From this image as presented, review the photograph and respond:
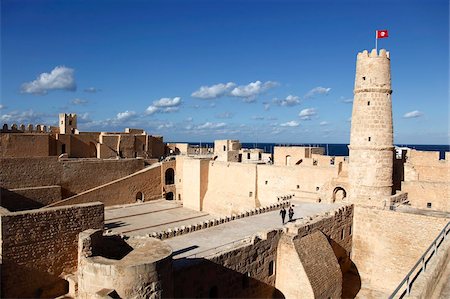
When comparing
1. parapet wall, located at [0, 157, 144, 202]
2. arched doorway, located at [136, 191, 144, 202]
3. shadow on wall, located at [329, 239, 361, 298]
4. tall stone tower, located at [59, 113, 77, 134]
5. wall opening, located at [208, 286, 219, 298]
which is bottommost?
shadow on wall, located at [329, 239, 361, 298]

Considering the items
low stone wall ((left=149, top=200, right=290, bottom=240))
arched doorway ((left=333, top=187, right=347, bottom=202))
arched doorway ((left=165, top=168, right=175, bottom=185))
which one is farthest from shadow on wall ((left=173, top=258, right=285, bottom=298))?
arched doorway ((left=165, top=168, right=175, bottom=185))

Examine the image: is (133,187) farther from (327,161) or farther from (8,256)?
(8,256)

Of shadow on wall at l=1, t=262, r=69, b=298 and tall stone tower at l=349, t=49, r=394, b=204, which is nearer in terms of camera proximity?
shadow on wall at l=1, t=262, r=69, b=298

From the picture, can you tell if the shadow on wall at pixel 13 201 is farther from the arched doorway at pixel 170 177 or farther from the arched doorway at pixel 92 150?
the arched doorway at pixel 170 177

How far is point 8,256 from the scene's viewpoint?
11.3 meters

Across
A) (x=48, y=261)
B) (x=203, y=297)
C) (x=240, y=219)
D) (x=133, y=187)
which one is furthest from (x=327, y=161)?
(x=48, y=261)

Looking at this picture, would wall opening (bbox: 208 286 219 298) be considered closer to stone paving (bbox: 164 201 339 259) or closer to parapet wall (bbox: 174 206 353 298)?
parapet wall (bbox: 174 206 353 298)

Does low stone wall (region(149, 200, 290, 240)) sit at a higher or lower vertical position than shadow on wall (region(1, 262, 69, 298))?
higher

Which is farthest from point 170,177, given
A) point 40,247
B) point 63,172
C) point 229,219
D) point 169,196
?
point 40,247

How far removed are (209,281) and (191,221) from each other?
515 inches

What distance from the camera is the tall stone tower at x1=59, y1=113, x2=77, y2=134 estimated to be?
33.1 m

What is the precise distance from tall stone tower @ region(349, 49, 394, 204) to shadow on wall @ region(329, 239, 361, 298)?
2.86 m

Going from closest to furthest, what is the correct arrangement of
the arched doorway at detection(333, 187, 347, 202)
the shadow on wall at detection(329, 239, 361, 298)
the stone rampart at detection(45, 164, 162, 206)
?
the shadow on wall at detection(329, 239, 361, 298), the arched doorway at detection(333, 187, 347, 202), the stone rampart at detection(45, 164, 162, 206)

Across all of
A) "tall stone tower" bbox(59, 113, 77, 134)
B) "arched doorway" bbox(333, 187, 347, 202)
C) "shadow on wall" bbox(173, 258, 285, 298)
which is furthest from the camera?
"tall stone tower" bbox(59, 113, 77, 134)
